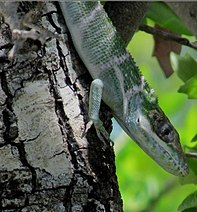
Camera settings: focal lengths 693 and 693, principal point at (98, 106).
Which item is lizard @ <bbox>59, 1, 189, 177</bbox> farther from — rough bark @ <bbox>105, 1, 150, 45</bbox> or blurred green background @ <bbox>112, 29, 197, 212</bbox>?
blurred green background @ <bbox>112, 29, 197, 212</bbox>

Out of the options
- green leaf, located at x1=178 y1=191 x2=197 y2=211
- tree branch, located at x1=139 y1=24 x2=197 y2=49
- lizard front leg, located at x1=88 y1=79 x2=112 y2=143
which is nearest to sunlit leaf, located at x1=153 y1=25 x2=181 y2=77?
tree branch, located at x1=139 y1=24 x2=197 y2=49

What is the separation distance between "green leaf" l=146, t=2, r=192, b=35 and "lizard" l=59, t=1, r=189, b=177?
400 millimetres

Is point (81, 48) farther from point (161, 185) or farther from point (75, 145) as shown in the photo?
point (161, 185)

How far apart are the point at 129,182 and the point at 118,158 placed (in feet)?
0.59

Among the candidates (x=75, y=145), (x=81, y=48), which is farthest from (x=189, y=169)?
(x=75, y=145)

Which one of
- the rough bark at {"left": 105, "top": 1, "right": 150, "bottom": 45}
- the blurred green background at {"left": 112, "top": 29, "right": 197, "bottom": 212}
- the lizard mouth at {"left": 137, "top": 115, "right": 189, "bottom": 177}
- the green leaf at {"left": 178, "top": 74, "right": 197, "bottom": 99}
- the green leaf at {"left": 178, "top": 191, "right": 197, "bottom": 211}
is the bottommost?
the blurred green background at {"left": 112, "top": 29, "right": 197, "bottom": 212}

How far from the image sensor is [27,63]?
2330 mm

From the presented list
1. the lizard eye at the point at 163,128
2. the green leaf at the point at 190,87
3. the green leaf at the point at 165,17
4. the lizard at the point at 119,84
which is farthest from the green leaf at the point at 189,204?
the green leaf at the point at 165,17

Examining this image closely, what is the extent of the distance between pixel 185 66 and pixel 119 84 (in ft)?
1.15

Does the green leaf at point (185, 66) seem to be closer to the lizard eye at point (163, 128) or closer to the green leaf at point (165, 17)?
the lizard eye at point (163, 128)

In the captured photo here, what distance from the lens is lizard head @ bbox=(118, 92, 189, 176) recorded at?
3307mm

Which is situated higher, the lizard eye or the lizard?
the lizard

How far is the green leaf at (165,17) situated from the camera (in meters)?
3.53

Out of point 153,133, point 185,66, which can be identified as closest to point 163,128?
point 153,133
